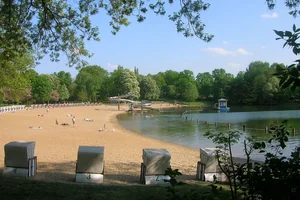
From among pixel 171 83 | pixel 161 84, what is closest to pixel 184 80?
pixel 171 83

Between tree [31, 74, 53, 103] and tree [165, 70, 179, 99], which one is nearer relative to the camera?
tree [31, 74, 53, 103]

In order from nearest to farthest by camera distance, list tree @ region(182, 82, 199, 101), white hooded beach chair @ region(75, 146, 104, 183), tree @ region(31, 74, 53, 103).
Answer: white hooded beach chair @ region(75, 146, 104, 183), tree @ region(31, 74, 53, 103), tree @ region(182, 82, 199, 101)

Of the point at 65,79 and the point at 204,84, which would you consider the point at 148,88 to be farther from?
the point at 65,79

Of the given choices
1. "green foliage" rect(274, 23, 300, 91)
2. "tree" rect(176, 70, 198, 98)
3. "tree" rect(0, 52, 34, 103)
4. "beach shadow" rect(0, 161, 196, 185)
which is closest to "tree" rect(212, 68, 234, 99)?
"tree" rect(176, 70, 198, 98)

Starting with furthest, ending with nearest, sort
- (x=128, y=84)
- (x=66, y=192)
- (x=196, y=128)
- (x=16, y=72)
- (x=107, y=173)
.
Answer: (x=128, y=84) → (x=196, y=128) → (x=16, y=72) → (x=107, y=173) → (x=66, y=192)

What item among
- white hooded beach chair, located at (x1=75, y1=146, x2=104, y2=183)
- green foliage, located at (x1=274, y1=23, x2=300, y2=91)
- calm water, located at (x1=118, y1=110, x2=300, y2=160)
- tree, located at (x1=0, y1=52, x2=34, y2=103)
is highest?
tree, located at (x1=0, y1=52, x2=34, y2=103)

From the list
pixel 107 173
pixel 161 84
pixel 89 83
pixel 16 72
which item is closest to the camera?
pixel 107 173

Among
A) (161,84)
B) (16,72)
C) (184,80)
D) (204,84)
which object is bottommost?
(16,72)

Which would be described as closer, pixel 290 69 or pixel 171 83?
pixel 290 69

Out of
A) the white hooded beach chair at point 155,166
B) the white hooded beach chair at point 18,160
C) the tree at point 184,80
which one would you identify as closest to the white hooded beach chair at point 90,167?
the white hooded beach chair at point 155,166

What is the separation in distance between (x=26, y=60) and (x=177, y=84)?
344 feet

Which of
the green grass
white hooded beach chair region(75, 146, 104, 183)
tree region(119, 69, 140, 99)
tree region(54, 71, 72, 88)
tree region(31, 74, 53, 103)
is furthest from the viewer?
tree region(54, 71, 72, 88)

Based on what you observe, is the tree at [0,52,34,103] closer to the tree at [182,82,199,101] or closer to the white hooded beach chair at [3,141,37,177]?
the white hooded beach chair at [3,141,37,177]

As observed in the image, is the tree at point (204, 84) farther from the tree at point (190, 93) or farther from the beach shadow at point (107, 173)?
the beach shadow at point (107, 173)
